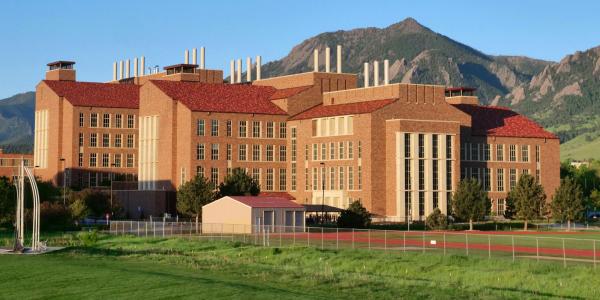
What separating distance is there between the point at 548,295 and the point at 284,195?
103855 millimetres

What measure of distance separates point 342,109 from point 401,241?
189 ft

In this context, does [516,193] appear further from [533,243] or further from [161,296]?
[161,296]

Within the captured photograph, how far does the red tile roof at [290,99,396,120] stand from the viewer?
145750 mm

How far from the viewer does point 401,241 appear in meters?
95.2

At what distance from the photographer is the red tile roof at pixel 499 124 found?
166 meters

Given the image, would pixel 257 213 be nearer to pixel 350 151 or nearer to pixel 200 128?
pixel 350 151

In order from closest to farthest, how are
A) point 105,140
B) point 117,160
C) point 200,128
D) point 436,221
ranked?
point 436,221, point 200,128, point 105,140, point 117,160

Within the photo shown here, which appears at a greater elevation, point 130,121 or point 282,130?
point 130,121

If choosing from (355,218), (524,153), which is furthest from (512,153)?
(355,218)

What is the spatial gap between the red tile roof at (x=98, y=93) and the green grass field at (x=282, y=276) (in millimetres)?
97668

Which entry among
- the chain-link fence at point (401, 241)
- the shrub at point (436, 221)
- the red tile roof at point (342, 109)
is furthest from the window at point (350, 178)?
the chain-link fence at point (401, 241)

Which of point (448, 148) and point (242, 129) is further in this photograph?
point (242, 129)

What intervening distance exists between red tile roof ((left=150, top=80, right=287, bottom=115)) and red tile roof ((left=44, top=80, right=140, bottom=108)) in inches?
632

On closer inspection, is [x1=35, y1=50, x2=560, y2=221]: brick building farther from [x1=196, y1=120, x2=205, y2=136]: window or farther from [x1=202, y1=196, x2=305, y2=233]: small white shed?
[x1=202, y1=196, x2=305, y2=233]: small white shed
